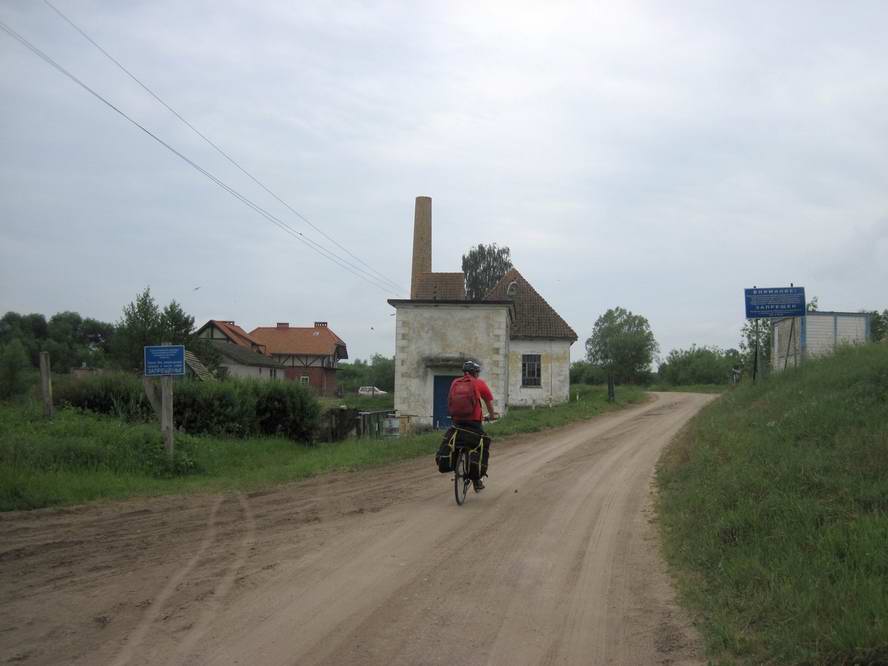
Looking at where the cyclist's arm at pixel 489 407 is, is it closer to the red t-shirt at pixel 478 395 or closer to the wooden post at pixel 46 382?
the red t-shirt at pixel 478 395

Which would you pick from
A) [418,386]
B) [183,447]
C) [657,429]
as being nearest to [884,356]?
[657,429]

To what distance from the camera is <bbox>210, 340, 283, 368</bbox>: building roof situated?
5782 centimetres

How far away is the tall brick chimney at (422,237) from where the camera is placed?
4403cm

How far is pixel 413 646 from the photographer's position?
500 cm

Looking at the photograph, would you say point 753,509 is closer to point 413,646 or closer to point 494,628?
point 494,628

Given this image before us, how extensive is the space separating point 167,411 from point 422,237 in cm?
3144

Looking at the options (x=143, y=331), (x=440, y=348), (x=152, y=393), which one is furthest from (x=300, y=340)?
(x=152, y=393)

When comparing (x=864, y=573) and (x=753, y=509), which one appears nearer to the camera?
(x=864, y=573)

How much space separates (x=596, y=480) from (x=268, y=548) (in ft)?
20.1

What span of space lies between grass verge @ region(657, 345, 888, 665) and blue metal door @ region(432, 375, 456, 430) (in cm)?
1672

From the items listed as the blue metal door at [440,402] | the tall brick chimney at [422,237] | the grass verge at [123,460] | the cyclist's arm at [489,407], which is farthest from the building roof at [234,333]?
the cyclist's arm at [489,407]

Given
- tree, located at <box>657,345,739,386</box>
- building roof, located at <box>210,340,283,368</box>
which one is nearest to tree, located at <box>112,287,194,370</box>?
building roof, located at <box>210,340,283,368</box>

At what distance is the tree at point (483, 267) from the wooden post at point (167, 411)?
4940 centimetres

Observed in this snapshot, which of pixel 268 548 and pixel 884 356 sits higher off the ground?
pixel 884 356
